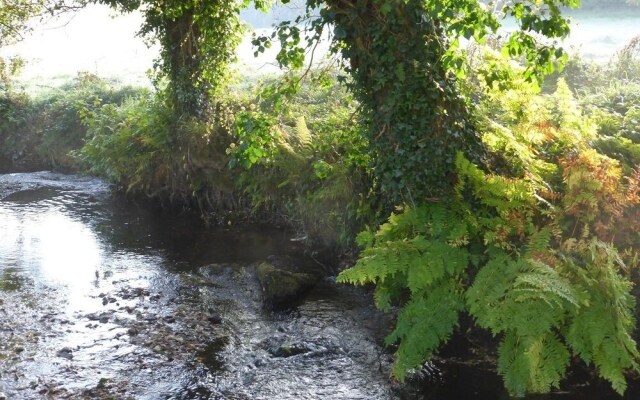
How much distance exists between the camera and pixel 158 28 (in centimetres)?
1299

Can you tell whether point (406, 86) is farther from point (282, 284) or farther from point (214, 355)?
point (214, 355)

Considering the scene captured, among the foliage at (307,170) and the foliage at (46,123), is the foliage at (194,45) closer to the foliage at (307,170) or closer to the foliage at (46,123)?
the foliage at (307,170)

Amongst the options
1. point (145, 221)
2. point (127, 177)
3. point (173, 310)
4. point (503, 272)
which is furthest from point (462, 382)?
point (127, 177)

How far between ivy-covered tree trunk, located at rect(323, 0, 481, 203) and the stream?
6.67ft

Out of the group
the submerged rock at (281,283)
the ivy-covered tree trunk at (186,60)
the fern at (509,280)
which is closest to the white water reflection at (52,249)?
the submerged rock at (281,283)

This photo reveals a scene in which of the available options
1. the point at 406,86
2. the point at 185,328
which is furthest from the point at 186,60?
the point at 406,86

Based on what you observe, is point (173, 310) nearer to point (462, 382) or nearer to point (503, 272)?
point (462, 382)

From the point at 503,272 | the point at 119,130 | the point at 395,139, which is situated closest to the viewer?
the point at 503,272

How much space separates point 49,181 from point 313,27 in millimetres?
12262

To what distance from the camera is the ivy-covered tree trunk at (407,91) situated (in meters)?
6.35

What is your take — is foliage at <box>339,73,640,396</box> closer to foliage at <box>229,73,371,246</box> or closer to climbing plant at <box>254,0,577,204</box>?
climbing plant at <box>254,0,577,204</box>

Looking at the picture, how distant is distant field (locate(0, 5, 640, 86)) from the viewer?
1722cm

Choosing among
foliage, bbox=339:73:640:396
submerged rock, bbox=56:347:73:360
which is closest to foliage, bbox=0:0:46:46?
submerged rock, bbox=56:347:73:360

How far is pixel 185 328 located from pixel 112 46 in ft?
93.7
